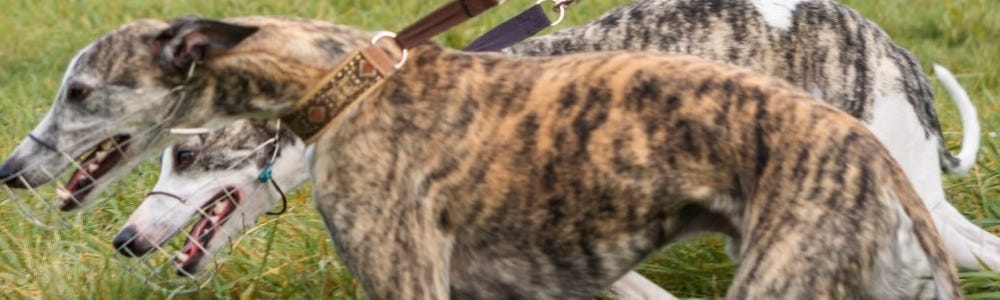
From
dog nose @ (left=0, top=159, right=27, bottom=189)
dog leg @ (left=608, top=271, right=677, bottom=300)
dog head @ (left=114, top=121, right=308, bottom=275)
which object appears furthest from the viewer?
dog head @ (left=114, top=121, right=308, bottom=275)

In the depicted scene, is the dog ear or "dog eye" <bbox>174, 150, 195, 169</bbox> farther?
"dog eye" <bbox>174, 150, 195, 169</bbox>

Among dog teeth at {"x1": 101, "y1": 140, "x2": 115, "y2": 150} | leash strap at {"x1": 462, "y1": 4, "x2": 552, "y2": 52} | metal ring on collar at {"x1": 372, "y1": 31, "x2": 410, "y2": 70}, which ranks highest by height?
dog teeth at {"x1": 101, "y1": 140, "x2": 115, "y2": 150}

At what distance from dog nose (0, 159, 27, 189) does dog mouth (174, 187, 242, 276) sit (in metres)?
1.11

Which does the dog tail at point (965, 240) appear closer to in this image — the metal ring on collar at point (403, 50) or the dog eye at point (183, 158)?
the metal ring on collar at point (403, 50)

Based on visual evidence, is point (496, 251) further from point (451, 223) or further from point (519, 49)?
point (519, 49)

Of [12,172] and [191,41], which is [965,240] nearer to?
[191,41]

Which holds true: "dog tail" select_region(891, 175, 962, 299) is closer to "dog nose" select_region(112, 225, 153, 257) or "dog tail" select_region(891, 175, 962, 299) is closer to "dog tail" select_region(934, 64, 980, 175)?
"dog tail" select_region(934, 64, 980, 175)

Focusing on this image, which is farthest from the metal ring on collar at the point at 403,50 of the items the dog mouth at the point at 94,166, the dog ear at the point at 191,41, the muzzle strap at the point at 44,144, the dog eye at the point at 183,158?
the dog eye at the point at 183,158

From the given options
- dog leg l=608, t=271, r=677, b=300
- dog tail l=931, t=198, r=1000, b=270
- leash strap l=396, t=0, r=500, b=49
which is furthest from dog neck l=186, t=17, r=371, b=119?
dog tail l=931, t=198, r=1000, b=270

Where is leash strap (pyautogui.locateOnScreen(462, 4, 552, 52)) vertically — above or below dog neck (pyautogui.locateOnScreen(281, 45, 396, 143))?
below

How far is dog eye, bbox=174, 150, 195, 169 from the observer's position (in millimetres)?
5207

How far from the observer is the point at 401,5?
10.8m

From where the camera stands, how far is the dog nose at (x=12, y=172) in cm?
387

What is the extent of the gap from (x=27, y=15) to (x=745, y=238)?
27.9 feet
